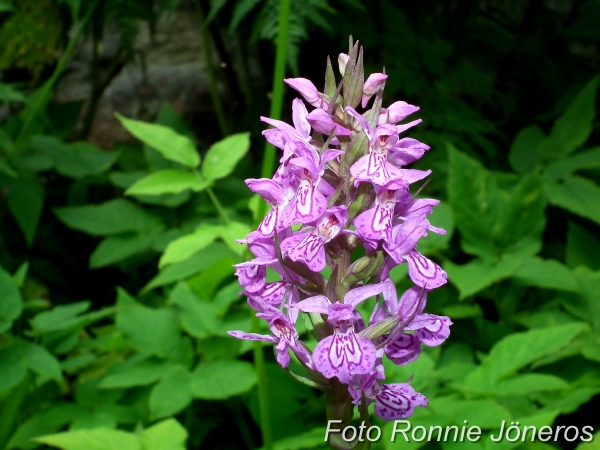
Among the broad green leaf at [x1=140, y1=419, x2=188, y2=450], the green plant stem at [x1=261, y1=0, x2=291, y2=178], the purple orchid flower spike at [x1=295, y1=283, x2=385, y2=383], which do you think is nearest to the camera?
the purple orchid flower spike at [x1=295, y1=283, x2=385, y2=383]

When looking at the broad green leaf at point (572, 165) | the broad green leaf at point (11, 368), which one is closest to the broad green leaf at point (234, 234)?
the broad green leaf at point (11, 368)

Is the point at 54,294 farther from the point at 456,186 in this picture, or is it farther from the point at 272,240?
the point at 272,240

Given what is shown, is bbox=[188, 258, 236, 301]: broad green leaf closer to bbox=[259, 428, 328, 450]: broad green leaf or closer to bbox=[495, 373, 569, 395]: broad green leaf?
bbox=[259, 428, 328, 450]: broad green leaf

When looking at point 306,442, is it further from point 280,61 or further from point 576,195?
point 576,195

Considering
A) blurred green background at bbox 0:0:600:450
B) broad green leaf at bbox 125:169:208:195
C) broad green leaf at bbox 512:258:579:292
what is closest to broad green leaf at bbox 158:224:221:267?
blurred green background at bbox 0:0:600:450

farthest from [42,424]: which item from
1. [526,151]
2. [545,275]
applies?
[526,151]
